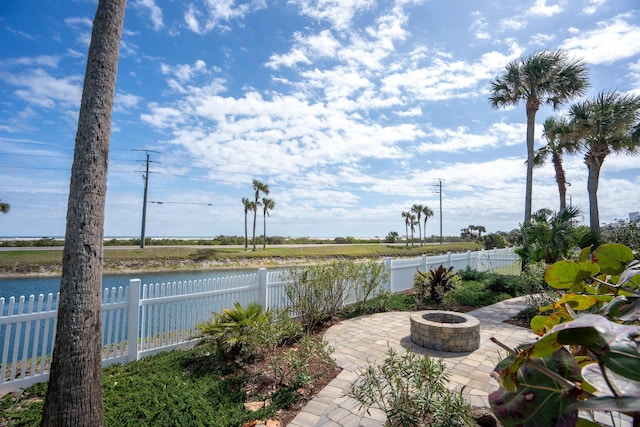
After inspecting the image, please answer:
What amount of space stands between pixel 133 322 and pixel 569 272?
5.70 meters

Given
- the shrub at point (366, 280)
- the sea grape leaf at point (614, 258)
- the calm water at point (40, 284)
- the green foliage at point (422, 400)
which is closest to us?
the sea grape leaf at point (614, 258)

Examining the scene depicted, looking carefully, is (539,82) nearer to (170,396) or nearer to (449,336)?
(449,336)

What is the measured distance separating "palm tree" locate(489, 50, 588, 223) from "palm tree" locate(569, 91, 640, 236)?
954 mm

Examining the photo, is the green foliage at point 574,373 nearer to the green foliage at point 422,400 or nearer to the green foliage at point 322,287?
the green foliage at point 422,400

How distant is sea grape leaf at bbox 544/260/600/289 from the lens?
805 millimetres

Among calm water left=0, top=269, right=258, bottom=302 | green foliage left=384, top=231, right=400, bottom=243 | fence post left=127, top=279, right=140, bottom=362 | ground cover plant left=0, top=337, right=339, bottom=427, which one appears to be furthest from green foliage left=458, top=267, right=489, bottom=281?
green foliage left=384, top=231, right=400, bottom=243

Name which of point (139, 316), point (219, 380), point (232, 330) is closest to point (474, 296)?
point (232, 330)

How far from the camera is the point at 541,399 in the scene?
50cm

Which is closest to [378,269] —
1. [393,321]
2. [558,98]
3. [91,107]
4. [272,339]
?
[393,321]

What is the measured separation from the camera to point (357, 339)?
563cm

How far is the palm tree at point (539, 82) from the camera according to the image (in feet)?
41.7

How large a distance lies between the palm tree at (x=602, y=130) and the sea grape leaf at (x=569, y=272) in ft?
47.2

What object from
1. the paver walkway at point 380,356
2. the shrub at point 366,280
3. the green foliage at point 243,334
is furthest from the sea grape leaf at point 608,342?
the shrub at point 366,280

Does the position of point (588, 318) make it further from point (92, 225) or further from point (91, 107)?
point (91, 107)
